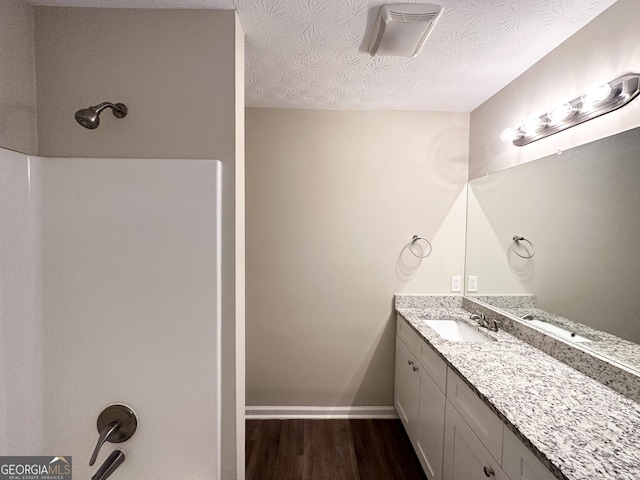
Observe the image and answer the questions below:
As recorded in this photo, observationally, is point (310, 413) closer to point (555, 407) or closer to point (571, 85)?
point (555, 407)

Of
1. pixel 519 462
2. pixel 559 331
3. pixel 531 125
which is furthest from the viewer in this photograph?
pixel 531 125

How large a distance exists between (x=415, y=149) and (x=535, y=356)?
155 cm

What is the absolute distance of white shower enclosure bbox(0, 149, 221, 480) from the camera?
3.65 feet

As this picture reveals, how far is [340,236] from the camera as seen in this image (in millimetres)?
2285

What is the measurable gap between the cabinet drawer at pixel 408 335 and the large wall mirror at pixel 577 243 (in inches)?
23.7

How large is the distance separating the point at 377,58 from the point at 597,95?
38.0 inches

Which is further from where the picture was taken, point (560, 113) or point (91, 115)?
point (560, 113)

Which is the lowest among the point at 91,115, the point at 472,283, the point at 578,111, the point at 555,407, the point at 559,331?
the point at 555,407

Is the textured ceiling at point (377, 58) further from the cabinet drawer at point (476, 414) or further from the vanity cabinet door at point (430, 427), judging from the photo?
the vanity cabinet door at point (430, 427)

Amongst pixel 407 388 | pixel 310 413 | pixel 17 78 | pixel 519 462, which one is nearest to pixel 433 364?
pixel 407 388

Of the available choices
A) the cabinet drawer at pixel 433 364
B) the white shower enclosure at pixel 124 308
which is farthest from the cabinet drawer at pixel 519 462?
the white shower enclosure at pixel 124 308

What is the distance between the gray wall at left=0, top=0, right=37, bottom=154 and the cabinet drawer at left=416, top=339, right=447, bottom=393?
80.1 inches

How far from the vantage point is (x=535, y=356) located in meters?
1.45

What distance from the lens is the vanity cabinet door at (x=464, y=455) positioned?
1082mm
